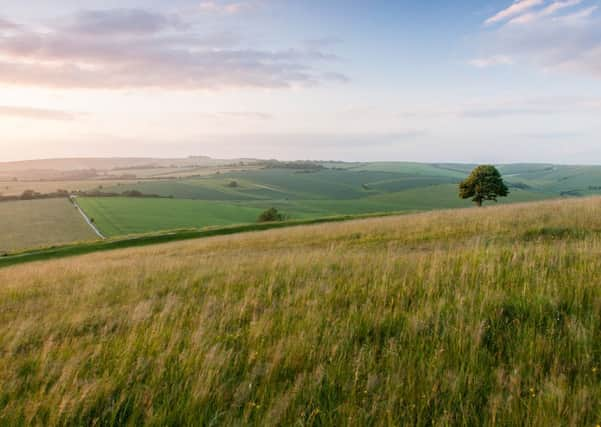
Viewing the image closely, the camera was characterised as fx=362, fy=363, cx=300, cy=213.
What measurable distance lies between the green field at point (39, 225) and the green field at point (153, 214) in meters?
3.30

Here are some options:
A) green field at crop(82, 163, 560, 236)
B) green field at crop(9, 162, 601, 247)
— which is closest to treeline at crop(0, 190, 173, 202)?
green field at crop(9, 162, 601, 247)

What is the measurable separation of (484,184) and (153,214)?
207 ft

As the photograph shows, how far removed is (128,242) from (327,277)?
3527 centimetres

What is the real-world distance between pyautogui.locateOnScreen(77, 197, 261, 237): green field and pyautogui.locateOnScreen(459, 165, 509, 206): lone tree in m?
42.2

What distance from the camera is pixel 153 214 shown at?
77125 mm

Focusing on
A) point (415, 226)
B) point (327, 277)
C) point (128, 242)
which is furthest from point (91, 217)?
point (327, 277)

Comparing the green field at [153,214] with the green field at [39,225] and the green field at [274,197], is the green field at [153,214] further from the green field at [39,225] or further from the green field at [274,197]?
the green field at [39,225]

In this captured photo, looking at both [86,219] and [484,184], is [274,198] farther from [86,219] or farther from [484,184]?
[484,184]

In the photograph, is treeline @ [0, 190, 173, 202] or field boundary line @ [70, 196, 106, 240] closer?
field boundary line @ [70, 196, 106, 240]

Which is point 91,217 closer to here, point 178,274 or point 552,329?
point 178,274

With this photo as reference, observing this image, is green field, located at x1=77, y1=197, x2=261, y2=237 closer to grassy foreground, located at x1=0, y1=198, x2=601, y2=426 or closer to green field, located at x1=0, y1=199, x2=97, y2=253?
green field, located at x1=0, y1=199, x2=97, y2=253

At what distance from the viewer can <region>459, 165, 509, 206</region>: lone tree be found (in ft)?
167

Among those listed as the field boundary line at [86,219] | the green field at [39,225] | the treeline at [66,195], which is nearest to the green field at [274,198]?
the field boundary line at [86,219]

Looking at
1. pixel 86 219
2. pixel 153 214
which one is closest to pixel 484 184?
pixel 153 214
